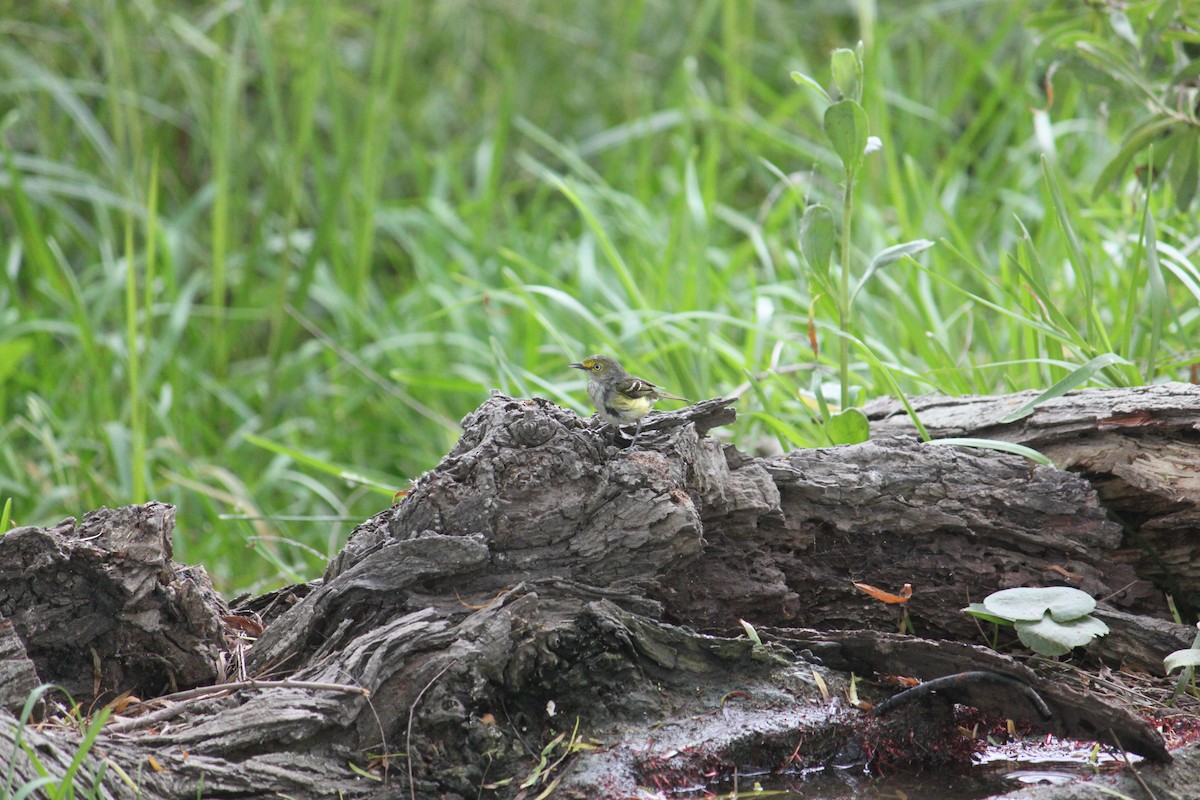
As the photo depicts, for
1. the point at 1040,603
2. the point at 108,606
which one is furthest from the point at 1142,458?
the point at 108,606

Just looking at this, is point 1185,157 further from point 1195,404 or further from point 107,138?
point 107,138

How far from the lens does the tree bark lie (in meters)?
1.96

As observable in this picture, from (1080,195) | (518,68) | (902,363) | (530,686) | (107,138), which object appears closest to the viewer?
(530,686)

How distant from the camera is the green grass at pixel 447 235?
4156mm

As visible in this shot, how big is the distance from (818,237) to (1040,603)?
1.03m

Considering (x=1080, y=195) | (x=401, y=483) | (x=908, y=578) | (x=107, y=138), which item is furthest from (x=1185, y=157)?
(x=107, y=138)

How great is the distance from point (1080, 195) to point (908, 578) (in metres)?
3.55

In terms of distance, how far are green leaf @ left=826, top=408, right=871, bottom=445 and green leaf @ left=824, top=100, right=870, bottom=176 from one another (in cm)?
61

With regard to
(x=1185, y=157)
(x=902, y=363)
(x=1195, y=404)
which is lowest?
(x=902, y=363)

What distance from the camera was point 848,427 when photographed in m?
2.71

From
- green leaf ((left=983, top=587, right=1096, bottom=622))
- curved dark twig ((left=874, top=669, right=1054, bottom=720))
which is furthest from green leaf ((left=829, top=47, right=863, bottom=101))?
curved dark twig ((left=874, top=669, right=1054, bottom=720))

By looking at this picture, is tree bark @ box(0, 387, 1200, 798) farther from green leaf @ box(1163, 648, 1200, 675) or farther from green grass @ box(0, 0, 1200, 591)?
green grass @ box(0, 0, 1200, 591)

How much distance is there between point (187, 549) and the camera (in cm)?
491

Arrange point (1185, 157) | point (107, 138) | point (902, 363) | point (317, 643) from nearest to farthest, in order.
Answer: point (317, 643) → point (1185, 157) → point (902, 363) → point (107, 138)
